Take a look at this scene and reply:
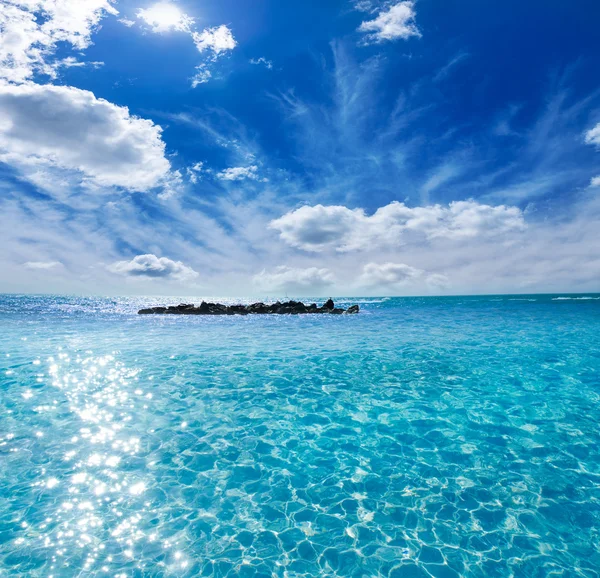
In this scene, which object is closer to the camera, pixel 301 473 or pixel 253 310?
pixel 301 473

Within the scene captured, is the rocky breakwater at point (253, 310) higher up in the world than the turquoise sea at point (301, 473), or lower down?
higher up

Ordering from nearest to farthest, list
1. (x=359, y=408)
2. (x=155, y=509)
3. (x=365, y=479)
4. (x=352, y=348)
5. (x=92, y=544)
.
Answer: (x=92, y=544), (x=155, y=509), (x=365, y=479), (x=359, y=408), (x=352, y=348)

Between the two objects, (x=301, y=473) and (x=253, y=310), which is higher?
(x=253, y=310)

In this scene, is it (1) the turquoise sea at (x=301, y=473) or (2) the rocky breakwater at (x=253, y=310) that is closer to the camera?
(1) the turquoise sea at (x=301, y=473)

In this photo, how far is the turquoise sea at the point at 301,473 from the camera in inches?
234

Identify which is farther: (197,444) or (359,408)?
(359,408)

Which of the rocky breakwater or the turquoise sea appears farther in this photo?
the rocky breakwater

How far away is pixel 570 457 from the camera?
910 cm

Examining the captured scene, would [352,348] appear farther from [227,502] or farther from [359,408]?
[227,502]

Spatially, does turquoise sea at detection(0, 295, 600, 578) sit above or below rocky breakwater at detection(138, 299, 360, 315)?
below

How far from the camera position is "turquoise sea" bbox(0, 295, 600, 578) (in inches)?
234

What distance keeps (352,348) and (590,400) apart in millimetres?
13708

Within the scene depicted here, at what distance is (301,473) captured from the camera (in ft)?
27.8

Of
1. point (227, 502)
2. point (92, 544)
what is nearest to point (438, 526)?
point (227, 502)
